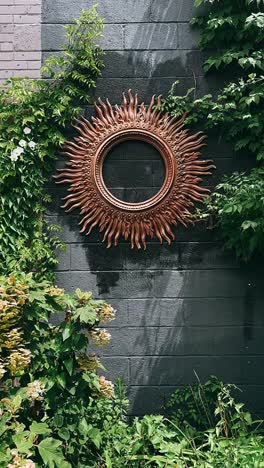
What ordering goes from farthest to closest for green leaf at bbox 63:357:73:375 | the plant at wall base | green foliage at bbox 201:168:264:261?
the plant at wall base → green foliage at bbox 201:168:264:261 → green leaf at bbox 63:357:73:375

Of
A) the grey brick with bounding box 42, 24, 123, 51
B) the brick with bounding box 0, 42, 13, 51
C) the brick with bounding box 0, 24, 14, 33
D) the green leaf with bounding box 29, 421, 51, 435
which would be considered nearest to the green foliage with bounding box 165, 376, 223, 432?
the green leaf with bounding box 29, 421, 51, 435

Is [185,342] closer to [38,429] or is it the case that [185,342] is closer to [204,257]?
[204,257]

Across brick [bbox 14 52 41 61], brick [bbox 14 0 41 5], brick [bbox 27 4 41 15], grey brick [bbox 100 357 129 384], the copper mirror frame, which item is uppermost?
brick [bbox 14 0 41 5]

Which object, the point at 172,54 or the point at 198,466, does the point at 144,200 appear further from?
the point at 198,466

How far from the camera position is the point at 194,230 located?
4.65m

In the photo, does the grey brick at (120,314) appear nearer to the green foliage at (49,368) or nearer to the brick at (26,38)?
the green foliage at (49,368)

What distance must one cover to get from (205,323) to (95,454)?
51.3 inches

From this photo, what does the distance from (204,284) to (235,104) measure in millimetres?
1342

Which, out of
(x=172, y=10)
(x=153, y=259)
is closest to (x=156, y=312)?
(x=153, y=259)

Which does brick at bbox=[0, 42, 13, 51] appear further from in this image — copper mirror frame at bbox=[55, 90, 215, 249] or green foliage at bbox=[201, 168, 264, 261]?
green foliage at bbox=[201, 168, 264, 261]

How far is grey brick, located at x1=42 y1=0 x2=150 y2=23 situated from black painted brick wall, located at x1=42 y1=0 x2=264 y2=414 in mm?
329

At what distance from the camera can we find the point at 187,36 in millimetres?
4730

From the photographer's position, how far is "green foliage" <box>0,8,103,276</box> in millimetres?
4480

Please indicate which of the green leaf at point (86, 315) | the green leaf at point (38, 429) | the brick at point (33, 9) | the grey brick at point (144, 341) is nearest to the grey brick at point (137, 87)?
the brick at point (33, 9)
